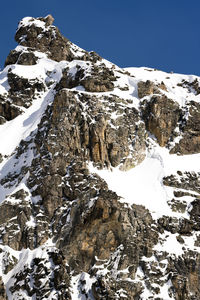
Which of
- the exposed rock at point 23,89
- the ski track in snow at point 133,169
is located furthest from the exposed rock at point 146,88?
the exposed rock at point 23,89

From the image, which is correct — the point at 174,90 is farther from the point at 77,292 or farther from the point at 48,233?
the point at 77,292

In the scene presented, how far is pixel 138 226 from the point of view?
267 ft

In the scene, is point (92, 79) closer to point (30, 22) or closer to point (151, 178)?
point (151, 178)

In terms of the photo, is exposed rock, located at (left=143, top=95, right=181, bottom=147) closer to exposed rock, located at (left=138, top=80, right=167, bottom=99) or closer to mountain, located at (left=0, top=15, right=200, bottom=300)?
mountain, located at (left=0, top=15, right=200, bottom=300)

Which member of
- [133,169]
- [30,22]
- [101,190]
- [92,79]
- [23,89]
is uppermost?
[30,22]

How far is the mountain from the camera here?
75.3 meters

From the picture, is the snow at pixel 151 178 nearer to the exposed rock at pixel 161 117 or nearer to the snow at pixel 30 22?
the exposed rock at pixel 161 117

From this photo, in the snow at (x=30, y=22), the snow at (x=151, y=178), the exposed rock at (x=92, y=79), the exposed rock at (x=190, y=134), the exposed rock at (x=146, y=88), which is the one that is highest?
the snow at (x=30, y=22)

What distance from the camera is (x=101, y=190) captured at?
82.8 metres

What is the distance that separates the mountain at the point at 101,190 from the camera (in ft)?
247

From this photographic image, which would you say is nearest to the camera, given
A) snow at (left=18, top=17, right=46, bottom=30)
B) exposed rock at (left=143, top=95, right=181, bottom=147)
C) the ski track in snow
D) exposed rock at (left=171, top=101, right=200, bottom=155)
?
the ski track in snow

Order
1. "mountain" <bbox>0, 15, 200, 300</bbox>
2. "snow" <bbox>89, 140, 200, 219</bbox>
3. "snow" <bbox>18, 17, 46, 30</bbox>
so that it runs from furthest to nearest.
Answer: "snow" <bbox>18, 17, 46, 30</bbox>, "snow" <bbox>89, 140, 200, 219</bbox>, "mountain" <bbox>0, 15, 200, 300</bbox>

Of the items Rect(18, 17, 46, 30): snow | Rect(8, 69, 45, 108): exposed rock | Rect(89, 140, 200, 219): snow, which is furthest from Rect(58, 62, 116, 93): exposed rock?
Rect(18, 17, 46, 30): snow

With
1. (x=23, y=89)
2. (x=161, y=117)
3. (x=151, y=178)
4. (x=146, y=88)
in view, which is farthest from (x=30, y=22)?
(x=151, y=178)
